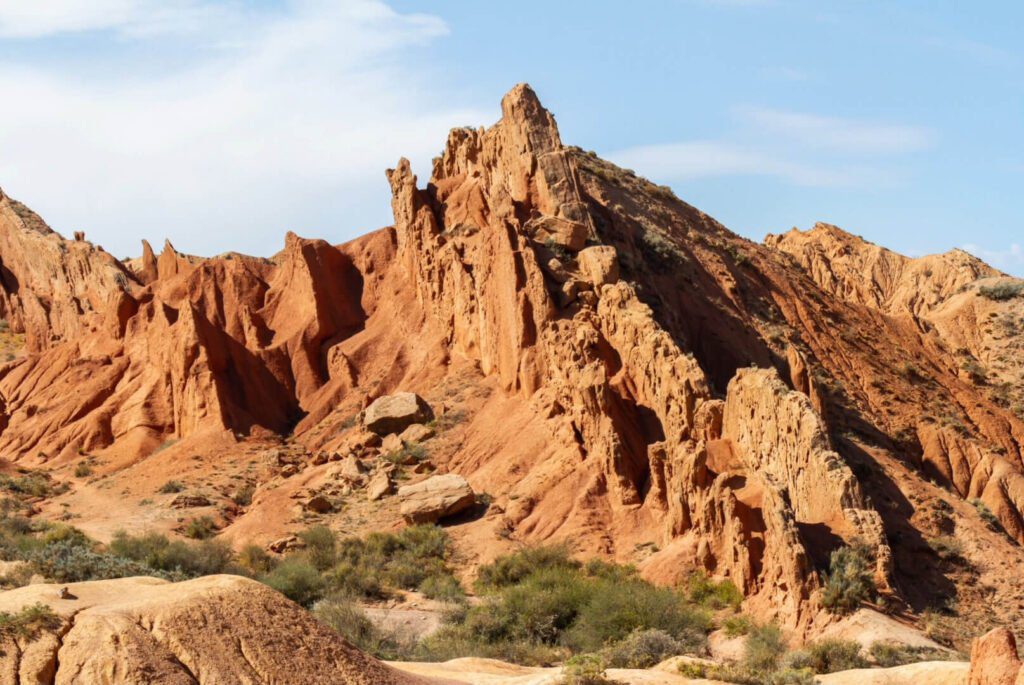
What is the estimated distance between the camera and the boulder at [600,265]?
1854 inches

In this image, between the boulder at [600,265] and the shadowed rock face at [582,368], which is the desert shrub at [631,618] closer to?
the shadowed rock face at [582,368]

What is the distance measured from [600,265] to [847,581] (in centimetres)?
1699

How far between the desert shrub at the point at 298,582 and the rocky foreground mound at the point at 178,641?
20.3 meters

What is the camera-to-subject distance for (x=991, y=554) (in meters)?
38.1

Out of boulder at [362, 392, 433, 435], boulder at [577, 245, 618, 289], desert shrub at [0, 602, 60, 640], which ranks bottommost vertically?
desert shrub at [0, 602, 60, 640]

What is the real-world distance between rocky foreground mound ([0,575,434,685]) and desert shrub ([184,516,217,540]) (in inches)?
1118

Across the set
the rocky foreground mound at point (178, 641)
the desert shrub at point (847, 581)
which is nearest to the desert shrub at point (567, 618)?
the desert shrub at point (847, 581)

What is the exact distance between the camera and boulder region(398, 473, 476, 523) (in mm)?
43438

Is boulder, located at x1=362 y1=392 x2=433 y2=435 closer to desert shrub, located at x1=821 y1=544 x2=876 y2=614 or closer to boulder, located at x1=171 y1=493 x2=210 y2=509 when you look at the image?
boulder, located at x1=171 y1=493 x2=210 y2=509

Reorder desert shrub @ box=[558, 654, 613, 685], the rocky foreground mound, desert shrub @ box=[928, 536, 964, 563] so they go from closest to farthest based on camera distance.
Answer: the rocky foreground mound, desert shrub @ box=[558, 654, 613, 685], desert shrub @ box=[928, 536, 964, 563]

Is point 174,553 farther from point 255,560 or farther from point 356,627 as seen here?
point 356,627

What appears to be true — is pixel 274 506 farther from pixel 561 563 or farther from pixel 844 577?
pixel 844 577

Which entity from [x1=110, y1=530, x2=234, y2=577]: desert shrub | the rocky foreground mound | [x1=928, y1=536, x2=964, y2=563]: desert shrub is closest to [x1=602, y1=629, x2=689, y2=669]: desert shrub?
the rocky foreground mound

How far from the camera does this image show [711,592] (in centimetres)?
3519
